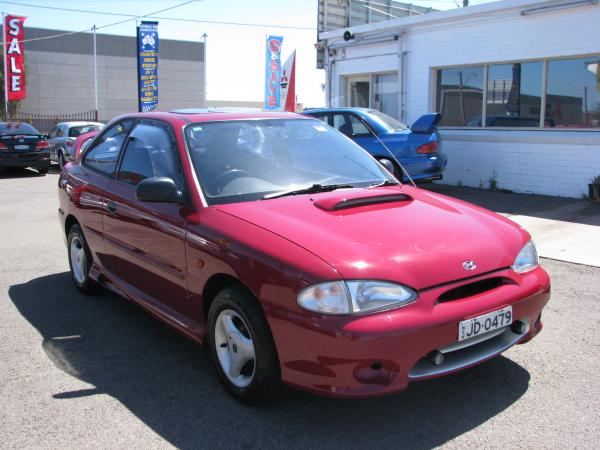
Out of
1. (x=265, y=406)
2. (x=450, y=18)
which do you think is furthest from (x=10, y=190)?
(x=265, y=406)

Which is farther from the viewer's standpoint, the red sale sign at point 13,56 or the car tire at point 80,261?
the red sale sign at point 13,56

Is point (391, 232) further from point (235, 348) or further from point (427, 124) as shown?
point (427, 124)

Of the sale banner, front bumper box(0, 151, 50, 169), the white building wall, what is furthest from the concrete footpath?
front bumper box(0, 151, 50, 169)

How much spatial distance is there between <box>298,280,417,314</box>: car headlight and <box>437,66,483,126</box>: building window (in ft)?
35.4

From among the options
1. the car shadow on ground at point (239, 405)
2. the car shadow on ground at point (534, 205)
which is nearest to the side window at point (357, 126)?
the car shadow on ground at point (534, 205)

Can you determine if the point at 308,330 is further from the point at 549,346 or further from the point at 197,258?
the point at 549,346

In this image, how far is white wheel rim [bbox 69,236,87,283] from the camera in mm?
5482

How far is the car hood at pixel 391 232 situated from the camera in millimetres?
3025

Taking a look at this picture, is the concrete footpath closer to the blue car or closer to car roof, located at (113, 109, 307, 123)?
the blue car

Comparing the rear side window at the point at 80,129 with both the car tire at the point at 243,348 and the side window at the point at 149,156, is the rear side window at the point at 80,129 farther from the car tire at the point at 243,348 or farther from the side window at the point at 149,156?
the car tire at the point at 243,348

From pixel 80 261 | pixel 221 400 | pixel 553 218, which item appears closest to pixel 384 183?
pixel 221 400

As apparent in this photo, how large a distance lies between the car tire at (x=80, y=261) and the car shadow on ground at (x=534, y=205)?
6.73 meters

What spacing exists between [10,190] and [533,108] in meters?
11.3

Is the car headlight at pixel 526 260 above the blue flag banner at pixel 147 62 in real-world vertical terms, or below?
below
